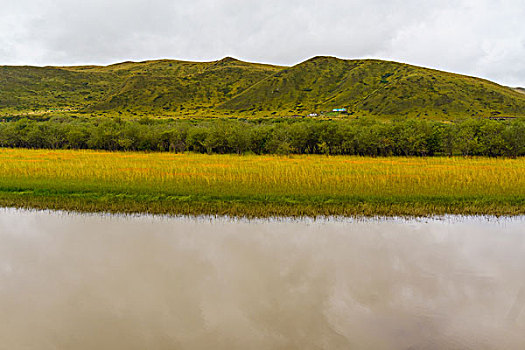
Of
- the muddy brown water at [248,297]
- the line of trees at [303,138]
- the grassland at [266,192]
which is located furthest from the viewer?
the line of trees at [303,138]

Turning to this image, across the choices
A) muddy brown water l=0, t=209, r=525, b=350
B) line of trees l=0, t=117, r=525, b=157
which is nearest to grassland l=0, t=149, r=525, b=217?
muddy brown water l=0, t=209, r=525, b=350

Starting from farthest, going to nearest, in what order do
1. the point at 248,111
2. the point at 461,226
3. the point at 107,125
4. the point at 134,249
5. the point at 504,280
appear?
1. the point at 248,111
2. the point at 107,125
3. the point at 461,226
4. the point at 134,249
5. the point at 504,280

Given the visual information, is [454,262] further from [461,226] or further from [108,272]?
[108,272]

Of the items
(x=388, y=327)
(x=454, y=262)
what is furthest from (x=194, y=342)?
(x=454, y=262)

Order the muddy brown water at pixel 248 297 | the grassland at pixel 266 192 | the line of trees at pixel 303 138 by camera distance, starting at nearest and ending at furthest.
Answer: the muddy brown water at pixel 248 297, the grassland at pixel 266 192, the line of trees at pixel 303 138

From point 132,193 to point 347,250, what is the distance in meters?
15.5

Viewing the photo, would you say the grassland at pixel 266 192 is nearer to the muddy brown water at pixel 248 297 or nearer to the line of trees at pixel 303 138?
the muddy brown water at pixel 248 297

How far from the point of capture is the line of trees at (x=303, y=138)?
172 ft

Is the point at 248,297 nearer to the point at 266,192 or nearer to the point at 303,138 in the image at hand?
the point at 266,192

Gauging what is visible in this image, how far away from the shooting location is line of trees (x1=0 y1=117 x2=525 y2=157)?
52.6 metres

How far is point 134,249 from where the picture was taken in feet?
42.9

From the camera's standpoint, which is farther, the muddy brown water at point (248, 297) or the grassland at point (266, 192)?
the grassland at point (266, 192)

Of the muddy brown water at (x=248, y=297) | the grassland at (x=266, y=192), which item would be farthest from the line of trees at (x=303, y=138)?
the muddy brown water at (x=248, y=297)

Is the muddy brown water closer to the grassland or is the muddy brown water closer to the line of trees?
the grassland
